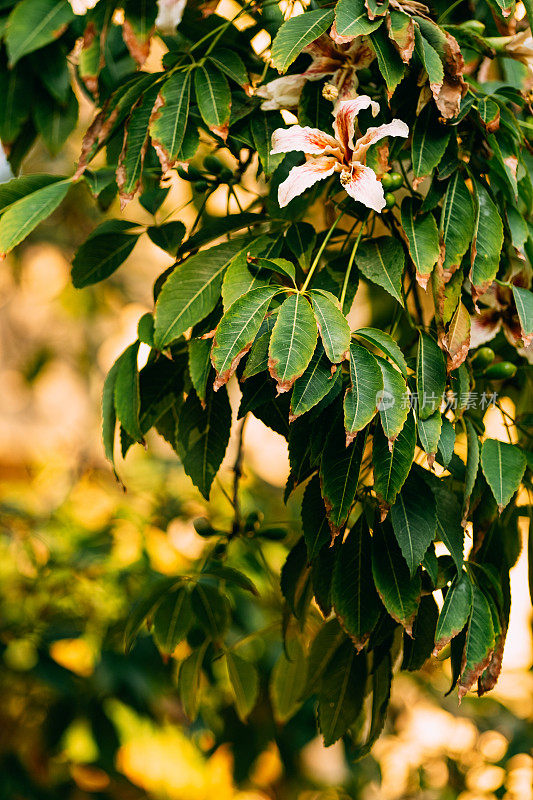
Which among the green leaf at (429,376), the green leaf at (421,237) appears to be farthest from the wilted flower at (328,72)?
the green leaf at (429,376)

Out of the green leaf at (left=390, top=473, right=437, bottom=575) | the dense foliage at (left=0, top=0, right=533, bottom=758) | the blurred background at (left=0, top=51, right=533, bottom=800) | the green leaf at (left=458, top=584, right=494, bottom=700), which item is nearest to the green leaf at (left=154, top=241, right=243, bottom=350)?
the dense foliage at (left=0, top=0, right=533, bottom=758)

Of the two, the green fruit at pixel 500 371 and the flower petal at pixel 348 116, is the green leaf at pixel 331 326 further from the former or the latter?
the green fruit at pixel 500 371

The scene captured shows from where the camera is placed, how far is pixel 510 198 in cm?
64

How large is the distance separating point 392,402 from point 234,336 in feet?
0.38

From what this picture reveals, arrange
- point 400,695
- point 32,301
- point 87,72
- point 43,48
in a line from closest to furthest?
point 87,72, point 43,48, point 400,695, point 32,301

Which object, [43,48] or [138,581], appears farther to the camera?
[138,581]

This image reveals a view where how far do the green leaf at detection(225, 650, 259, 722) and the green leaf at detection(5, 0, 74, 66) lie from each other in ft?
2.26

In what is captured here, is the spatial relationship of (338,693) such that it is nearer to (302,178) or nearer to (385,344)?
(385,344)

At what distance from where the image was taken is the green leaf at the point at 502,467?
0.60m

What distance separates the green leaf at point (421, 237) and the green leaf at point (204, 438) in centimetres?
20

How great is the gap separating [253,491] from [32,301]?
0.91m

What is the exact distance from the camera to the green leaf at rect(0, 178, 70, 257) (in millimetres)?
614

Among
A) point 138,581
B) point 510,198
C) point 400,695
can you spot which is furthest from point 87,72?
point 400,695

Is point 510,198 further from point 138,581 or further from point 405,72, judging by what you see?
point 138,581
